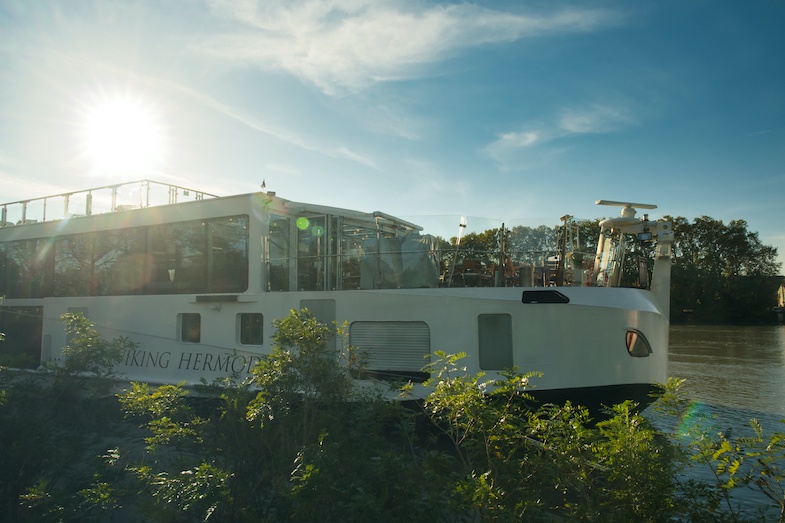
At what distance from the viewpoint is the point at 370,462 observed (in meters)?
4.38

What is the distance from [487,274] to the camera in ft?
30.6

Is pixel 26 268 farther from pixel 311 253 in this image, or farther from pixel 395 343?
pixel 395 343

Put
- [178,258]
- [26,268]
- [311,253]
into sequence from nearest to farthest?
[311,253]
[178,258]
[26,268]

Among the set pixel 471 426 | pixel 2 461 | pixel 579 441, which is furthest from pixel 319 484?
pixel 2 461

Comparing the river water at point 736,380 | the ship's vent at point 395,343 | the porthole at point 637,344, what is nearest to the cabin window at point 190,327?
the ship's vent at point 395,343

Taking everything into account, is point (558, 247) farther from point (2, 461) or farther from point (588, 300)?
point (2, 461)

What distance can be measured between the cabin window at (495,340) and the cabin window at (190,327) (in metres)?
5.51

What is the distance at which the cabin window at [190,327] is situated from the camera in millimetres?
11002

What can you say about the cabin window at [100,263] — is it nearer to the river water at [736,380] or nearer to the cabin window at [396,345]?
the cabin window at [396,345]

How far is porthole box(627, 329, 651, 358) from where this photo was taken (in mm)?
8696

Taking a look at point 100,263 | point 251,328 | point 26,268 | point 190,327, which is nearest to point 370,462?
point 251,328

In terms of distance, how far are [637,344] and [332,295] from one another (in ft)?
16.3

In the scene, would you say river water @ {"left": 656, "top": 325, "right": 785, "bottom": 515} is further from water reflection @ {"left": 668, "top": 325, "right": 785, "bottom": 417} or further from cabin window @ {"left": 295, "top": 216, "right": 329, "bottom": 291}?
cabin window @ {"left": 295, "top": 216, "right": 329, "bottom": 291}

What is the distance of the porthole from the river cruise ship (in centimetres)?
2
